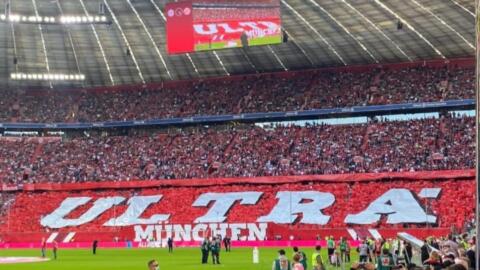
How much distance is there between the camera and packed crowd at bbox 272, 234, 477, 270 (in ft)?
53.0

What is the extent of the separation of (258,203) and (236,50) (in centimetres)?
1734

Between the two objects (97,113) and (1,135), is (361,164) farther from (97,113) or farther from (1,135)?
(1,135)

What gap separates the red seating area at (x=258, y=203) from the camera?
2477 inches

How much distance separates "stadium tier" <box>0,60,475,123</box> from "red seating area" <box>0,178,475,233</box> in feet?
42.1

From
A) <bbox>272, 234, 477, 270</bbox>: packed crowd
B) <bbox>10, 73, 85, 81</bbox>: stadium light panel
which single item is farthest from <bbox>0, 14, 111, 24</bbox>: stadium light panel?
<bbox>272, 234, 477, 270</bbox>: packed crowd

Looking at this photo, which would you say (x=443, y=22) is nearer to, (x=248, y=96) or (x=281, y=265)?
(x=248, y=96)

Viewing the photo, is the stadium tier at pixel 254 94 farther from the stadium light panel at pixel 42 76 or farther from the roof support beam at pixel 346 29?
the stadium light panel at pixel 42 76

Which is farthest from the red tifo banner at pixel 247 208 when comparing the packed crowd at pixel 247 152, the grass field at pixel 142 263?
the grass field at pixel 142 263

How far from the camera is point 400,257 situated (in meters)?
27.3

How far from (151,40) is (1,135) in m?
25.9

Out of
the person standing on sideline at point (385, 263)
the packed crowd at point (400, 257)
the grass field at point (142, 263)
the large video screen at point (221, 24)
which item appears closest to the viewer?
the packed crowd at point (400, 257)

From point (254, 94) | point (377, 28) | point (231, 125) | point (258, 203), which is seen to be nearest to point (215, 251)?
point (258, 203)

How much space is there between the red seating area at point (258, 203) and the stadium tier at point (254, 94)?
12841 millimetres

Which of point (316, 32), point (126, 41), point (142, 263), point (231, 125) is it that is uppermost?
point (126, 41)
